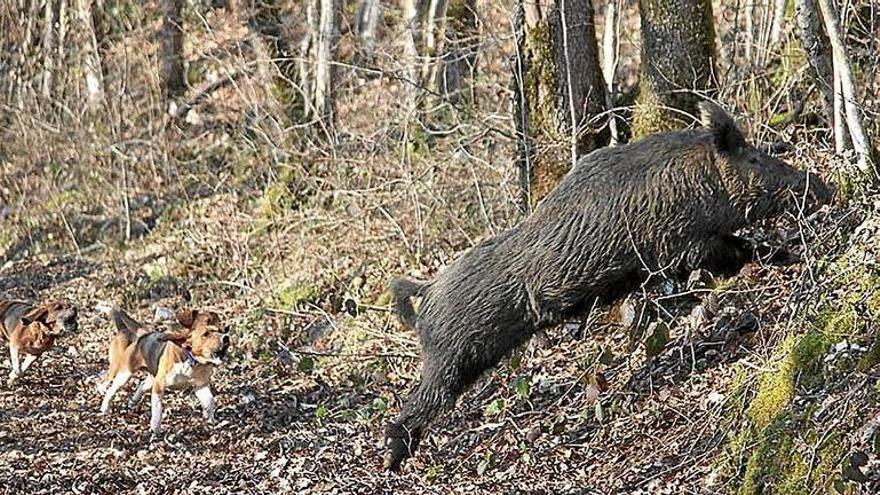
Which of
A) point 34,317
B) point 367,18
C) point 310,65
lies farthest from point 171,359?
point 367,18

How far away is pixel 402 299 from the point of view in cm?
796

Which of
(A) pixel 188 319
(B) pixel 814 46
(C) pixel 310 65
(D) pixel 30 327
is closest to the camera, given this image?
(B) pixel 814 46

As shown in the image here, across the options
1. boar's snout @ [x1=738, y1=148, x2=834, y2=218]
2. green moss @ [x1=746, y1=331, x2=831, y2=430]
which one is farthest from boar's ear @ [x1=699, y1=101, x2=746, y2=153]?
green moss @ [x1=746, y1=331, x2=831, y2=430]

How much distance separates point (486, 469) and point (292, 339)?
385 cm

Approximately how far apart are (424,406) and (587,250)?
1.38 meters

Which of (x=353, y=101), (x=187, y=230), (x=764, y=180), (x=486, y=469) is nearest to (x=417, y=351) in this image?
(x=486, y=469)

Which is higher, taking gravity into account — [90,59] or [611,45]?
[90,59]

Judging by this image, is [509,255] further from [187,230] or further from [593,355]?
[187,230]

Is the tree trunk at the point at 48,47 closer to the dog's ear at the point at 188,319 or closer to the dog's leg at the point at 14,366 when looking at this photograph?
the dog's leg at the point at 14,366

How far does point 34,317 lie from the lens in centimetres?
1003

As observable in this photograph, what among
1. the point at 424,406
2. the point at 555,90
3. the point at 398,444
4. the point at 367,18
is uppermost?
the point at 367,18

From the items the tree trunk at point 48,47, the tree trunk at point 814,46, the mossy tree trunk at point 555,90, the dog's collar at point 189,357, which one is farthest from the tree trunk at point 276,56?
the tree trunk at point 814,46

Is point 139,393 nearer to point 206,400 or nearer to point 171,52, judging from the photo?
point 206,400

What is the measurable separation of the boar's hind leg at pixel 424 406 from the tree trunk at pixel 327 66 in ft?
19.1
